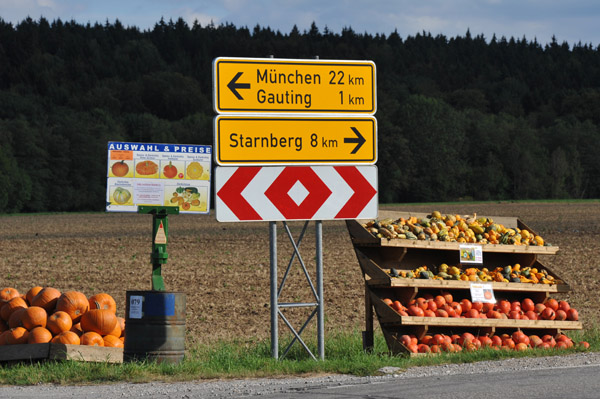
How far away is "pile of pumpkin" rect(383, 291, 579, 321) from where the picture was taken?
1169 cm

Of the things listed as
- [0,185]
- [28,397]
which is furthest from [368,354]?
[0,185]

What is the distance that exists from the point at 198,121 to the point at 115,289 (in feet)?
357

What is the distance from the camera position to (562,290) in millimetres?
12914

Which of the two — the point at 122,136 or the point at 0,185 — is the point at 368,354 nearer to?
the point at 0,185

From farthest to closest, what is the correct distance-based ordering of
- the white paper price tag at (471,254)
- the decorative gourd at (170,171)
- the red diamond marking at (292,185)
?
1. the white paper price tag at (471,254)
2. the decorative gourd at (170,171)
3. the red diamond marking at (292,185)

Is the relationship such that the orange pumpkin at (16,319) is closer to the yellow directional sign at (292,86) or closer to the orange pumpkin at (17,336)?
the orange pumpkin at (17,336)

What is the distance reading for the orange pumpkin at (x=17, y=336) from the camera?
36.8ft

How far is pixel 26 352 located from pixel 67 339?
1.52ft

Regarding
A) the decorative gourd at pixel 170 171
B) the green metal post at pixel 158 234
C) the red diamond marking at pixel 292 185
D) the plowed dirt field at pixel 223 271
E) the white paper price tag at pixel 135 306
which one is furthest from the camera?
the plowed dirt field at pixel 223 271

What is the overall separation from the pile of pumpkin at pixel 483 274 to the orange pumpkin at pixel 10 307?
4.49 metres

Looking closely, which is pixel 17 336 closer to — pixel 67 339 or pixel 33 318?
pixel 33 318

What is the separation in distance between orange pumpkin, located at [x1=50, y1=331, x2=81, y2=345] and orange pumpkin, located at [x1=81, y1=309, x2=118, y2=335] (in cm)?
30

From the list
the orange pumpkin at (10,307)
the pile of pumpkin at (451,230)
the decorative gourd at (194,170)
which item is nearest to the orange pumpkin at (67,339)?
the orange pumpkin at (10,307)

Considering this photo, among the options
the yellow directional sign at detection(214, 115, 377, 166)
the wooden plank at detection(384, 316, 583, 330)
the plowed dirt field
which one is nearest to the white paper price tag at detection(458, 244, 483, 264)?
the wooden plank at detection(384, 316, 583, 330)
